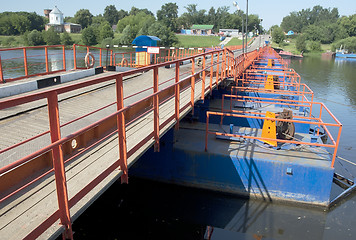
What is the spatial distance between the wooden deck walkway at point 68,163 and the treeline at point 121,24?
19.8m

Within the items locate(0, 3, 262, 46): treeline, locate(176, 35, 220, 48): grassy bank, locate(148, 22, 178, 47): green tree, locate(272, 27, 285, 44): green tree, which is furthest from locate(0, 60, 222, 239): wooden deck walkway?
locate(272, 27, 285, 44): green tree

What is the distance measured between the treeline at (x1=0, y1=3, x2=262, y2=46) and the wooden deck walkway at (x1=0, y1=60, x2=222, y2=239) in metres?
19.8

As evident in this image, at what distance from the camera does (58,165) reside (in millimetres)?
2949

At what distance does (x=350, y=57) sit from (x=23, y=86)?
86.9 meters

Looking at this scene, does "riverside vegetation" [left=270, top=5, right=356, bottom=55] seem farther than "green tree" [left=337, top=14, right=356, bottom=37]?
No

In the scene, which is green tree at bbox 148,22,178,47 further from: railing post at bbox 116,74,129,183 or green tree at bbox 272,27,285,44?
railing post at bbox 116,74,129,183

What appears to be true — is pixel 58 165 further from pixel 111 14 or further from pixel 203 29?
pixel 111 14

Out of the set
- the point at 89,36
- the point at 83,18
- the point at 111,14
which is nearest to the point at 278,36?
the point at 89,36

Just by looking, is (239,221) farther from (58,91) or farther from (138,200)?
(58,91)

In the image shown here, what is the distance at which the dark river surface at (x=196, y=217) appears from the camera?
764 centimetres

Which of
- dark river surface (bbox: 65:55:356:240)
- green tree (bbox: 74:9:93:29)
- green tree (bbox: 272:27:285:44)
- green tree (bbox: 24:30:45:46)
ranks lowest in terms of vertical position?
dark river surface (bbox: 65:55:356:240)

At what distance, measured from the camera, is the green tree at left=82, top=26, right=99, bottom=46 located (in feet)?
233

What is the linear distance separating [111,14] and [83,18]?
3385cm

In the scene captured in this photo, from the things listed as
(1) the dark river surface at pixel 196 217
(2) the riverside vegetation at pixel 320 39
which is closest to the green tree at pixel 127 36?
(2) the riverside vegetation at pixel 320 39
